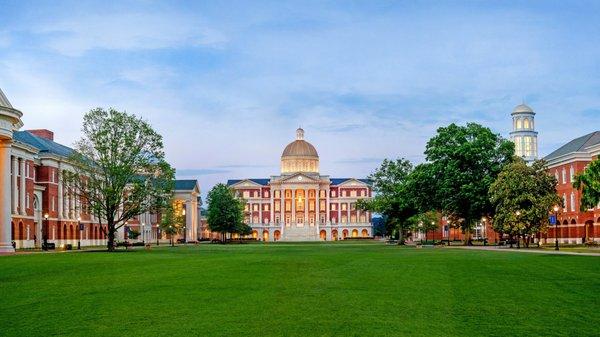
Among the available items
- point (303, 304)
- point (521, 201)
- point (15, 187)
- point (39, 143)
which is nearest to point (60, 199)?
point (39, 143)

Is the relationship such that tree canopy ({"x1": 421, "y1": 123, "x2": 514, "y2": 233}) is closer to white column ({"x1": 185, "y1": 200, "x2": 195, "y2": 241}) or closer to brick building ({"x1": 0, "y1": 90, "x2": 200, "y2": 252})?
brick building ({"x1": 0, "y1": 90, "x2": 200, "y2": 252})

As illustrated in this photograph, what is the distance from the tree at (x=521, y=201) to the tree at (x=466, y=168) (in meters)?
6.37

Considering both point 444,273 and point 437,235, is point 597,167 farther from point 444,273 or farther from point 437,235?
point 437,235

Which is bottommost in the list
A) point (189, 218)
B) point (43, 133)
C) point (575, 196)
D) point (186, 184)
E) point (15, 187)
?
point (189, 218)

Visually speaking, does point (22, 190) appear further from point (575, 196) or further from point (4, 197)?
point (575, 196)

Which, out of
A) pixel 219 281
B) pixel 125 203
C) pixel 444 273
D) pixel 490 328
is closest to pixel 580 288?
pixel 444 273

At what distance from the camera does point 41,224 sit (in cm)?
9444

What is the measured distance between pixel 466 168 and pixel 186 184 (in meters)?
111

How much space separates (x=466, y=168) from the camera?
78.8 m

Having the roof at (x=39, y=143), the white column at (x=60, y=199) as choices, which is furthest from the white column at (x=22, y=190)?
the white column at (x=60, y=199)

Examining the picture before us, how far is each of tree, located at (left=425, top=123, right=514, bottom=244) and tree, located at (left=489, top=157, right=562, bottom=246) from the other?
6373mm

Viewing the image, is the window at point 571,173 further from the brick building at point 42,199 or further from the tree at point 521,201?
the brick building at point 42,199

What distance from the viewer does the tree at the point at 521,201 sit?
6681 cm

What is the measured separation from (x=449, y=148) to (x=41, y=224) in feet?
182
